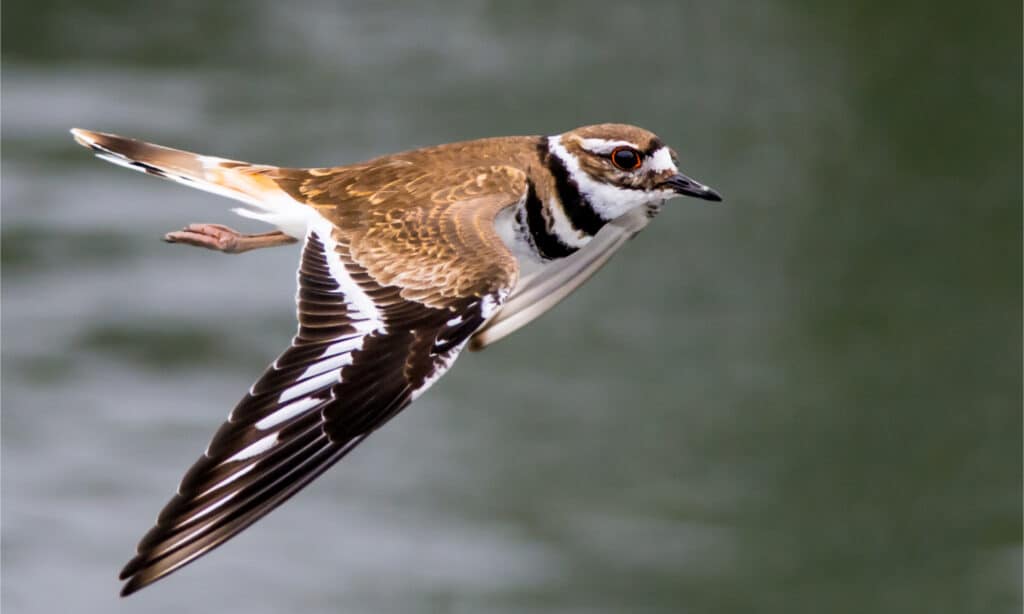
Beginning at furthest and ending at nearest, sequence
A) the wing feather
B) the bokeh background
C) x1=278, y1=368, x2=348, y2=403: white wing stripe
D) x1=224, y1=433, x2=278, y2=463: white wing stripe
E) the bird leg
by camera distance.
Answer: the bokeh background
the bird leg
x1=278, y1=368, x2=348, y2=403: white wing stripe
x1=224, y1=433, x2=278, y2=463: white wing stripe
the wing feather

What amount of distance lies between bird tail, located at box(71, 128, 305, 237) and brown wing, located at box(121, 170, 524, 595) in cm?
14

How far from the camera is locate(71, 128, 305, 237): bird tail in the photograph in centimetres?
598

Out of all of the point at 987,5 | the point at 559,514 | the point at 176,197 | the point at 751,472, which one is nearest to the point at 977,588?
the point at 751,472

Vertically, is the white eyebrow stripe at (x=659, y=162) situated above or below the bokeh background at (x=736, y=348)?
below

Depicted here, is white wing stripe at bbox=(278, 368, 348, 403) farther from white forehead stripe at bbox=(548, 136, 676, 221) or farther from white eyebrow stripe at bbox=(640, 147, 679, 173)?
white eyebrow stripe at bbox=(640, 147, 679, 173)

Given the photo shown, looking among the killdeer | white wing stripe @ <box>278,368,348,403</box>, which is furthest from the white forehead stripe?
white wing stripe @ <box>278,368,348,403</box>

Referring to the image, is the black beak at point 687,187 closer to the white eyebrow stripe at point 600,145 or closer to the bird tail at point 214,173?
the white eyebrow stripe at point 600,145

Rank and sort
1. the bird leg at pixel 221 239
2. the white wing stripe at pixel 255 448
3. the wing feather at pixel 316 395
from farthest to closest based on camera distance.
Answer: the bird leg at pixel 221 239 → the white wing stripe at pixel 255 448 → the wing feather at pixel 316 395

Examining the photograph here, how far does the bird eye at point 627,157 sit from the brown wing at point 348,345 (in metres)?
0.35

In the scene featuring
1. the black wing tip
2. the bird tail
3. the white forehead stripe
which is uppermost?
the white forehead stripe

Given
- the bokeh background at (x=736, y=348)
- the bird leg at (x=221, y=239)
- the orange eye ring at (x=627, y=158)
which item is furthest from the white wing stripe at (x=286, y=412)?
the bokeh background at (x=736, y=348)

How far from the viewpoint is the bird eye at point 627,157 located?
6.06m

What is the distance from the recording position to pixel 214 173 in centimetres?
616

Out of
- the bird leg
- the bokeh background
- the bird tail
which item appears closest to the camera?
the bird leg
